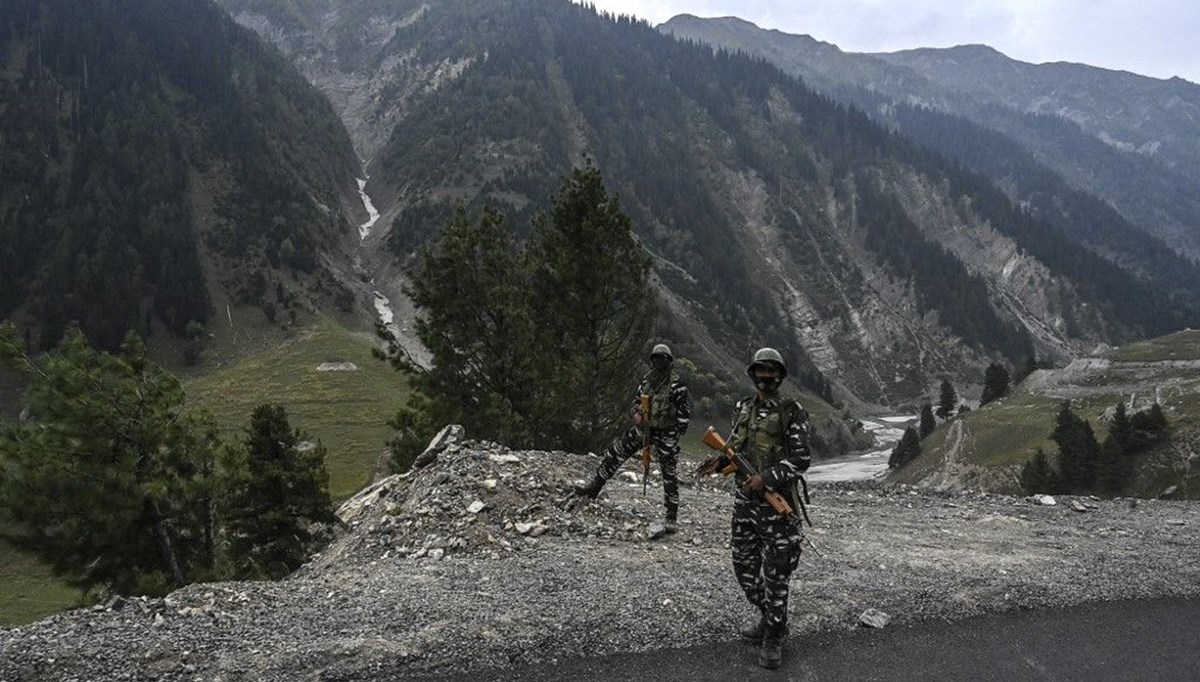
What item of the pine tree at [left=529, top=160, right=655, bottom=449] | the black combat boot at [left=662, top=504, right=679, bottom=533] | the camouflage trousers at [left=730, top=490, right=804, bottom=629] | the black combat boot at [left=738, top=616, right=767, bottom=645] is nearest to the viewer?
the camouflage trousers at [left=730, top=490, right=804, bottom=629]

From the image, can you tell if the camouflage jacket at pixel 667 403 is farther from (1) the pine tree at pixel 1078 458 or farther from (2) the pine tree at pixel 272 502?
(1) the pine tree at pixel 1078 458

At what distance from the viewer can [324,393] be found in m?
90.7

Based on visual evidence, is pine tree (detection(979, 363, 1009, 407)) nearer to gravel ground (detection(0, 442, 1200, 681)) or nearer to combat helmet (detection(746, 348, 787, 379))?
gravel ground (detection(0, 442, 1200, 681))

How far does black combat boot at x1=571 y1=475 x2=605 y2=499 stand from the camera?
13086 millimetres

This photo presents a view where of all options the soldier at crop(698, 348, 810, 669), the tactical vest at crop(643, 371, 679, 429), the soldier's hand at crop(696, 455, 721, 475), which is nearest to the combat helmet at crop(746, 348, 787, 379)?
the soldier at crop(698, 348, 810, 669)

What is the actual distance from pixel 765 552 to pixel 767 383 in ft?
6.41

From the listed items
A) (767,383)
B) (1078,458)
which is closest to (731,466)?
(767,383)

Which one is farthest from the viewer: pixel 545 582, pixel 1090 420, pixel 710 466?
pixel 1090 420

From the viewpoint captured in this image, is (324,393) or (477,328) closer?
(477,328)

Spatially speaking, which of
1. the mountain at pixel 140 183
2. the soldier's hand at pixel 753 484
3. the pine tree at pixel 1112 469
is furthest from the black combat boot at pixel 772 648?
the mountain at pixel 140 183

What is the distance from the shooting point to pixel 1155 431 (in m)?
62.6

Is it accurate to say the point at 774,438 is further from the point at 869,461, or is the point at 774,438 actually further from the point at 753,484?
the point at 869,461

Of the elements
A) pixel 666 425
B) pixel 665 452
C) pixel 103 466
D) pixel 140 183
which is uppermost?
pixel 140 183

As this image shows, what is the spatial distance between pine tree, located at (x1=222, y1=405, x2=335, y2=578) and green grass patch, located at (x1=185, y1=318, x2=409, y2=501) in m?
33.0
